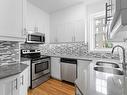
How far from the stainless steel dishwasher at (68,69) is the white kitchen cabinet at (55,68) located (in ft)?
0.74

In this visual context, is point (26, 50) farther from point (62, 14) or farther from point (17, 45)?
point (62, 14)

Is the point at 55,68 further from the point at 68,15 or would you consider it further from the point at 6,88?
the point at 6,88

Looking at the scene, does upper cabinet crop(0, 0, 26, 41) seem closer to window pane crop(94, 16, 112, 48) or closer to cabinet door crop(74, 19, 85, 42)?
cabinet door crop(74, 19, 85, 42)

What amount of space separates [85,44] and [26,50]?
1.99 m

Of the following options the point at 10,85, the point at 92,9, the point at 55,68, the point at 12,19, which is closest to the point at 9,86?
the point at 10,85

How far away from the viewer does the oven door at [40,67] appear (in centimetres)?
291

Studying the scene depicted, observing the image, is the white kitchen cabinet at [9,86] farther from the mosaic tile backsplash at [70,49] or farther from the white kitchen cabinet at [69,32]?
the white kitchen cabinet at [69,32]

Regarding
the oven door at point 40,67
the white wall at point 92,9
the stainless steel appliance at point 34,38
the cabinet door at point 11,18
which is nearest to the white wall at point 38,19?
the stainless steel appliance at point 34,38

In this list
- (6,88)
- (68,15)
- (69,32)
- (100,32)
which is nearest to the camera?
(6,88)

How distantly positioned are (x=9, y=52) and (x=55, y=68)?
2.00 meters

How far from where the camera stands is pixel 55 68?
11.9 ft

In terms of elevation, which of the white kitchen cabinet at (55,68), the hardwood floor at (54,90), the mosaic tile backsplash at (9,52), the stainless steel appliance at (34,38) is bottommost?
the hardwood floor at (54,90)

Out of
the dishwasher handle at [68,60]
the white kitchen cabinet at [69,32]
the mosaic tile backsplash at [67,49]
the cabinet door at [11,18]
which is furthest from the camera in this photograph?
the mosaic tile backsplash at [67,49]

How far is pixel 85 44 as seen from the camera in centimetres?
333
